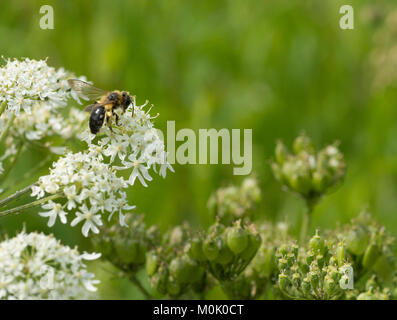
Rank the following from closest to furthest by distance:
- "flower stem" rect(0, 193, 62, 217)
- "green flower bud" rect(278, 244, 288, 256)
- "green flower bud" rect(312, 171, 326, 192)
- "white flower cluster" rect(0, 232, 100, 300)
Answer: "white flower cluster" rect(0, 232, 100, 300)
"flower stem" rect(0, 193, 62, 217)
"green flower bud" rect(278, 244, 288, 256)
"green flower bud" rect(312, 171, 326, 192)

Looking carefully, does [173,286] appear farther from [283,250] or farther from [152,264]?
[283,250]

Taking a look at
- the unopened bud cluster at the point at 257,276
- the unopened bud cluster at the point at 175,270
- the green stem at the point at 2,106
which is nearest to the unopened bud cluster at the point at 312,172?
the unopened bud cluster at the point at 257,276

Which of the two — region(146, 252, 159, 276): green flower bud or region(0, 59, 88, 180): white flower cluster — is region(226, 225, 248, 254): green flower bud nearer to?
region(146, 252, 159, 276): green flower bud

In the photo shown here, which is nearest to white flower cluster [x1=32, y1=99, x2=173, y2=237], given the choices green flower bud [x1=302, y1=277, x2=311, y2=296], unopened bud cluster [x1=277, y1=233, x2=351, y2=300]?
unopened bud cluster [x1=277, y1=233, x2=351, y2=300]

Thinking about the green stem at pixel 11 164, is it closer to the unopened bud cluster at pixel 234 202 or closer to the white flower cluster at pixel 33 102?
the white flower cluster at pixel 33 102

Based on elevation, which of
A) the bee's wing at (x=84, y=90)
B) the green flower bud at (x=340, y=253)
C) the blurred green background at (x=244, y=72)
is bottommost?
the green flower bud at (x=340, y=253)

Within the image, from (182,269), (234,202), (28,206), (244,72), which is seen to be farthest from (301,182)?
(244,72)
